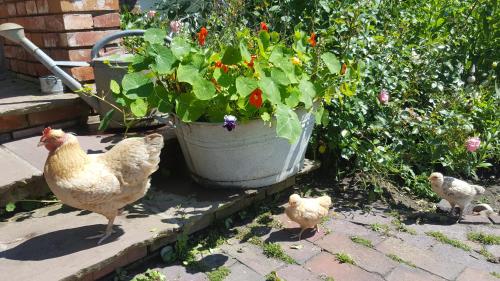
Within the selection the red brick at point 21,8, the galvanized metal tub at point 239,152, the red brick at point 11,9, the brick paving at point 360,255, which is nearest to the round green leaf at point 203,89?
the galvanized metal tub at point 239,152

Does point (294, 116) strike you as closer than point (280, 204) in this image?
Yes

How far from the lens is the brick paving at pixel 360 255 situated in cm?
221

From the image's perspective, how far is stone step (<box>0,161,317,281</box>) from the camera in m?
1.96

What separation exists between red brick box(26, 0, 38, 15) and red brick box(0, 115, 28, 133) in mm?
940

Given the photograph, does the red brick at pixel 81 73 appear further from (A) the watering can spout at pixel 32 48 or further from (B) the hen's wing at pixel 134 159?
(B) the hen's wing at pixel 134 159

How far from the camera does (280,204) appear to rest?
292cm

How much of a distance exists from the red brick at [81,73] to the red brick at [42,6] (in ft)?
1.56

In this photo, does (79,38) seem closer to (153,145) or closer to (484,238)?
(153,145)

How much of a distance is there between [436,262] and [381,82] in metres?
1.53

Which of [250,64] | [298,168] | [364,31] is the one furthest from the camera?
[364,31]

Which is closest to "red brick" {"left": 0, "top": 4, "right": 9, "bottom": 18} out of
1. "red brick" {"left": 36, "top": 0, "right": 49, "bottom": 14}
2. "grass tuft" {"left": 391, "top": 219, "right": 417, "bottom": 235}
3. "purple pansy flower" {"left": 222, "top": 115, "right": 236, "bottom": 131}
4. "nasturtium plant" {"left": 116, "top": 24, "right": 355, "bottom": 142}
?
"red brick" {"left": 36, "top": 0, "right": 49, "bottom": 14}

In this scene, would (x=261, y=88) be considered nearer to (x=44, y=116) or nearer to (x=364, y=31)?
(x=364, y=31)

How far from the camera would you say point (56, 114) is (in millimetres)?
3111

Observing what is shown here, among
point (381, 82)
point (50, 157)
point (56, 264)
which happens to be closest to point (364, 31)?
point (381, 82)
